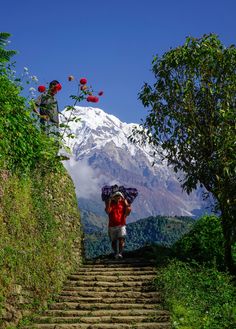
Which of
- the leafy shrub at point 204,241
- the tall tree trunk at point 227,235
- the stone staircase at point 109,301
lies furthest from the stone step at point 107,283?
the leafy shrub at point 204,241

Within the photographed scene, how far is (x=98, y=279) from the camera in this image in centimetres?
1712

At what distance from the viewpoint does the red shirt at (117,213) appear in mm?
20281

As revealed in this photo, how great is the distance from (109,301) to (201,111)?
28.7 feet

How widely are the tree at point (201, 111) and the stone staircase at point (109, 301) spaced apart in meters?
3.76

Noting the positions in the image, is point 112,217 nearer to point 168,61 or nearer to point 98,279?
point 98,279

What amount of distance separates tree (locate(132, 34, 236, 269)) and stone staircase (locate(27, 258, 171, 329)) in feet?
12.3

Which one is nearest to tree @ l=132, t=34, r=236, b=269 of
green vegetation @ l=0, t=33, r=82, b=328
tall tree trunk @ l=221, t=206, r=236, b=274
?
tall tree trunk @ l=221, t=206, r=236, b=274

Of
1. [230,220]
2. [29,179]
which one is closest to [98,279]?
[29,179]

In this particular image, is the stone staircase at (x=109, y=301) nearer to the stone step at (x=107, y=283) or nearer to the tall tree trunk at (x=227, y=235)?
the stone step at (x=107, y=283)

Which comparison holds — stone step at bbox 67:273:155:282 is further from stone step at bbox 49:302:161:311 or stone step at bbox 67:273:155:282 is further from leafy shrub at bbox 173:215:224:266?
leafy shrub at bbox 173:215:224:266

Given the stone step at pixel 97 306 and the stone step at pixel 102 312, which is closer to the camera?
the stone step at pixel 102 312

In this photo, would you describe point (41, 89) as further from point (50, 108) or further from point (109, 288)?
point (109, 288)

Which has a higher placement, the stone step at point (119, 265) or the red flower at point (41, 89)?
the red flower at point (41, 89)

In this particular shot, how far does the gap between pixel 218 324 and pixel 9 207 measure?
6228 mm
